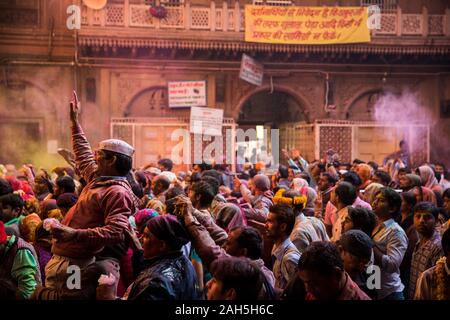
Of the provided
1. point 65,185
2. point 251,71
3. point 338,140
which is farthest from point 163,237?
point 338,140

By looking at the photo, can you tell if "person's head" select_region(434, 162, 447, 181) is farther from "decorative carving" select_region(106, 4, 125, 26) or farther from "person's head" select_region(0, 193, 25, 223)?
"decorative carving" select_region(106, 4, 125, 26)

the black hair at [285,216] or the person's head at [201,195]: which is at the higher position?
the person's head at [201,195]

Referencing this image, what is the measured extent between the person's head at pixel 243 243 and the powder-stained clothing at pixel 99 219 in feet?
2.34

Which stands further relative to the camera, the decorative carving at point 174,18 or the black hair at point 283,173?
the decorative carving at point 174,18

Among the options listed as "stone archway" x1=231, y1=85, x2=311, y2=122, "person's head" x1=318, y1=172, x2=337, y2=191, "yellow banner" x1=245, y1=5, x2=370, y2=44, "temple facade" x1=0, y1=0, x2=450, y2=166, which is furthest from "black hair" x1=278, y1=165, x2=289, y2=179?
"stone archway" x1=231, y1=85, x2=311, y2=122

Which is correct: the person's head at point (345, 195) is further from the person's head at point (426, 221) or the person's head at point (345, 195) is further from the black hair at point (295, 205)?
the person's head at point (426, 221)

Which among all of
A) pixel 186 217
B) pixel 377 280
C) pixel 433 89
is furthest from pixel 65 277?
pixel 433 89

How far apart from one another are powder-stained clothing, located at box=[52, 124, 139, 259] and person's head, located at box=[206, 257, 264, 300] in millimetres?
870

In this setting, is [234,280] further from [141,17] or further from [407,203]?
[141,17]

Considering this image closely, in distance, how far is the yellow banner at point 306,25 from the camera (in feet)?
55.1

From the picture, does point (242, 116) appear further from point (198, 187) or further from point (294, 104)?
point (198, 187)

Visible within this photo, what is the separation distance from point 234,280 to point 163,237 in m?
0.68

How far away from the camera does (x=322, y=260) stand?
11.3 ft

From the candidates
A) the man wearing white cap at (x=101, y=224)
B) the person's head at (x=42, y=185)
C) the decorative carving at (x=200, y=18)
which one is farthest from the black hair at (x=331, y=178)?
Result: the decorative carving at (x=200, y=18)
